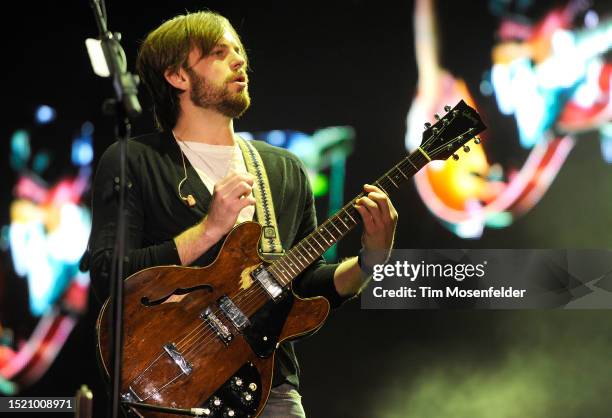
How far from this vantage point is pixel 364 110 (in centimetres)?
485

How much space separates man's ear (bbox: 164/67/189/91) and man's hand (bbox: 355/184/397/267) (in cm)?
84

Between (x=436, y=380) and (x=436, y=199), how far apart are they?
42.6 inches

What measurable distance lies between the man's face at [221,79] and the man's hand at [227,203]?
488 millimetres

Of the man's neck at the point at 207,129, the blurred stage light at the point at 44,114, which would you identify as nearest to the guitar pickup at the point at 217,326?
the man's neck at the point at 207,129

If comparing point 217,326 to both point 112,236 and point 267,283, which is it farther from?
point 112,236

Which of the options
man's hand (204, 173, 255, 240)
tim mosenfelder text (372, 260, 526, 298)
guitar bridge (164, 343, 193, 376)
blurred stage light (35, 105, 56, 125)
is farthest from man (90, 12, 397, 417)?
blurred stage light (35, 105, 56, 125)

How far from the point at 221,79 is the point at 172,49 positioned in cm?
26

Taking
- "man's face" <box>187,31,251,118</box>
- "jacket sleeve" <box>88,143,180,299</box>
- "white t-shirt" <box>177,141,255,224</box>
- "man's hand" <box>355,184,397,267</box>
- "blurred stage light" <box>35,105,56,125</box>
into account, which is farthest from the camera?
"blurred stage light" <box>35,105,56,125</box>

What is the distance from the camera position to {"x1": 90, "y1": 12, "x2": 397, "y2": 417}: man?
8.25 feet

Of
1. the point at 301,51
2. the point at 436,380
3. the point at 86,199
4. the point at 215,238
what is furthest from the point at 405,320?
the point at 215,238

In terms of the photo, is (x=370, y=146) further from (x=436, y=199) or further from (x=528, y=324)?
(x=528, y=324)

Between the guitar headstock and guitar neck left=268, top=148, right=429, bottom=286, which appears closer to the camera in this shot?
guitar neck left=268, top=148, right=429, bottom=286

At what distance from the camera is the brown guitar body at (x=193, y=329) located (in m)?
2.40

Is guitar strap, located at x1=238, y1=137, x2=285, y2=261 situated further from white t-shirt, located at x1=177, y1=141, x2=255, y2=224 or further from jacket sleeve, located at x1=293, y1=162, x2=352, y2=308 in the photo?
jacket sleeve, located at x1=293, y1=162, x2=352, y2=308
